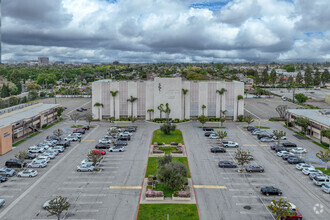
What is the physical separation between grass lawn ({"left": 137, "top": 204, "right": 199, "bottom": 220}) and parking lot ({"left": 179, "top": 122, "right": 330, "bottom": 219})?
3.64ft

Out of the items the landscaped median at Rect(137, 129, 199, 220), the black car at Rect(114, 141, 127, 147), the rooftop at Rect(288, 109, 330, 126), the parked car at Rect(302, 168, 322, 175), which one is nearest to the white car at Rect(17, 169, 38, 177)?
the landscaped median at Rect(137, 129, 199, 220)

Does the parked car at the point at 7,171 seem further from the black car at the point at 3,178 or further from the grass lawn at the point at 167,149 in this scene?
the grass lawn at the point at 167,149

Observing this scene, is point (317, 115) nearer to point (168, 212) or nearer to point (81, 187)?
point (168, 212)

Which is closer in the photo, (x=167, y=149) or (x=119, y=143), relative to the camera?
(x=167, y=149)

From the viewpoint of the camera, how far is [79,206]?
26516 millimetres

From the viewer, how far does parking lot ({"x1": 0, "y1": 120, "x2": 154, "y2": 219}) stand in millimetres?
25562

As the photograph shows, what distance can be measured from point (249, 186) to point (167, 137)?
944 inches

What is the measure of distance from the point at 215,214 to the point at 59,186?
19.2m

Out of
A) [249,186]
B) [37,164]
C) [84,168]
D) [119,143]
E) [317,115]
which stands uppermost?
[317,115]

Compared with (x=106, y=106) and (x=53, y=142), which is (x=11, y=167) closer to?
(x=53, y=142)

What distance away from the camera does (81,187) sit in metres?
30.8

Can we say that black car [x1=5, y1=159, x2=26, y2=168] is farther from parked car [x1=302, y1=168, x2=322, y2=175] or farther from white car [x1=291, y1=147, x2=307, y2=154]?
white car [x1=291, y1=147, x2=307, y2=154]

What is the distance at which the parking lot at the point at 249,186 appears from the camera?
25.8m

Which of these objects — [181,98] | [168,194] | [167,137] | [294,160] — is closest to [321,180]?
[294,160]
